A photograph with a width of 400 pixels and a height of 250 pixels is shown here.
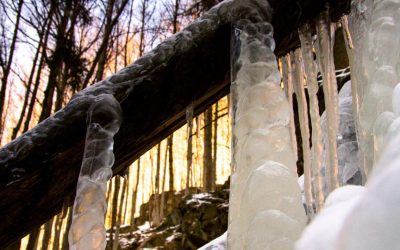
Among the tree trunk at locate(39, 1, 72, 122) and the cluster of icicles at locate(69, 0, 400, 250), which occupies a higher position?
the tree trunk at locate(39, 1, 72, 122)

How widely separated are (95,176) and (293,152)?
656 mm

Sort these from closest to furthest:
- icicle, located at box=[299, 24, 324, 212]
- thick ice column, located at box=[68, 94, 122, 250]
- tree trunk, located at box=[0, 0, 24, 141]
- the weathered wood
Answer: thick ice column, located at box=[68, 94, 122, 250], the weathered wood, icicle, located at box=[299, 24, 324, 212], tree trunk, located at box=[0, 0, 24, 141]

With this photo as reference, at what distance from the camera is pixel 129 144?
1683 millimetres

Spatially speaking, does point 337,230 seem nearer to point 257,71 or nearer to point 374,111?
point 374,111

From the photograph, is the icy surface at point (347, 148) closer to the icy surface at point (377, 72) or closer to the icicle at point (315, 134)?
the icicle at point (315, 134)

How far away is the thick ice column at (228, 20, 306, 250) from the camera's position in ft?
3.00

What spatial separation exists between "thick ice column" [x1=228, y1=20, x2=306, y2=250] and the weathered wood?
0.12 m

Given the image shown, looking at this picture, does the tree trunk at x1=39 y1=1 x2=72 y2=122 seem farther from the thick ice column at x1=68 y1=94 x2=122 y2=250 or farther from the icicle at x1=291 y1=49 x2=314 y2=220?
the thick ice column at x1=68 y1=94 x2=122 y2=250

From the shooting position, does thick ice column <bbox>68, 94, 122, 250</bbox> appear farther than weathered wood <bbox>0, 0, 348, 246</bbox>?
No

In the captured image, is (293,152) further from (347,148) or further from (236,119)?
(347,148)

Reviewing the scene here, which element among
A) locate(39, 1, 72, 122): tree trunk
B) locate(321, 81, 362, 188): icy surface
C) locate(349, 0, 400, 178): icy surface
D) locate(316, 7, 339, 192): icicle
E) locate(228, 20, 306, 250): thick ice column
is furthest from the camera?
locate(39, 1, 72, 122): tree trunk

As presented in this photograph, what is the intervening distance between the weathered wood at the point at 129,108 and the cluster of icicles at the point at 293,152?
0.39 ft

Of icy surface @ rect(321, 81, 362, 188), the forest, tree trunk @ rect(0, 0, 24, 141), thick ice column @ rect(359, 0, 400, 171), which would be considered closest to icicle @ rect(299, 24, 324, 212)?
the forest

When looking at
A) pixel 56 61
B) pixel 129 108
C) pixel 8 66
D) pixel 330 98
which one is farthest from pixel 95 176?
pixel 8 66
